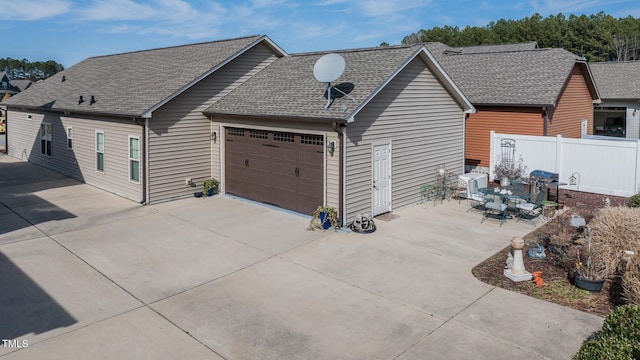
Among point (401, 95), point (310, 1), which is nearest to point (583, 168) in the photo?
→ point (401, 95)

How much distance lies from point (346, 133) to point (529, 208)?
5.26m

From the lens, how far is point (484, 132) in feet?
64.9

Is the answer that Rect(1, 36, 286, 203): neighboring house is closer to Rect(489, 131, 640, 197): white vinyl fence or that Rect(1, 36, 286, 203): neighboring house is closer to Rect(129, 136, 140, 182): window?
Rect(129, 136, 140, 182): window

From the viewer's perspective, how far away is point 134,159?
1500 cm

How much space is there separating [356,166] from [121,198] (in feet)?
26.7

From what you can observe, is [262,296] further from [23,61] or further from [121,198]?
[23,61]

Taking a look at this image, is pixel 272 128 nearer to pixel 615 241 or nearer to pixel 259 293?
pixel 259 293

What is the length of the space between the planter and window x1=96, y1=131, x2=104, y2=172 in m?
15.1

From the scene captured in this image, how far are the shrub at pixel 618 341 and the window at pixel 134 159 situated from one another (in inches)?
516

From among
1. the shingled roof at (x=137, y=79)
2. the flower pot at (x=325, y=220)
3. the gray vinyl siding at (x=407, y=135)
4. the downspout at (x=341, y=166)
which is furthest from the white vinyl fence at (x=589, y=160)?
the shingled roof at (x=137, y=79)

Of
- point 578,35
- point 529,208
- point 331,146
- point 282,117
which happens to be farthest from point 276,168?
point 578,35

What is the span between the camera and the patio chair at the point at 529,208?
12.6 metres

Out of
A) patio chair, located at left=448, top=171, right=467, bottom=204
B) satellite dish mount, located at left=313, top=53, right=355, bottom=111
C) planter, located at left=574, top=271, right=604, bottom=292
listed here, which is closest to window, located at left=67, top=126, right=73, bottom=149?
satellite dish mount, located at left=313, top=53, right=355, bottom=111

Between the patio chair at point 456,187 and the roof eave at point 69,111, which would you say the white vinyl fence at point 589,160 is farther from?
the roof eave at point 69,111
